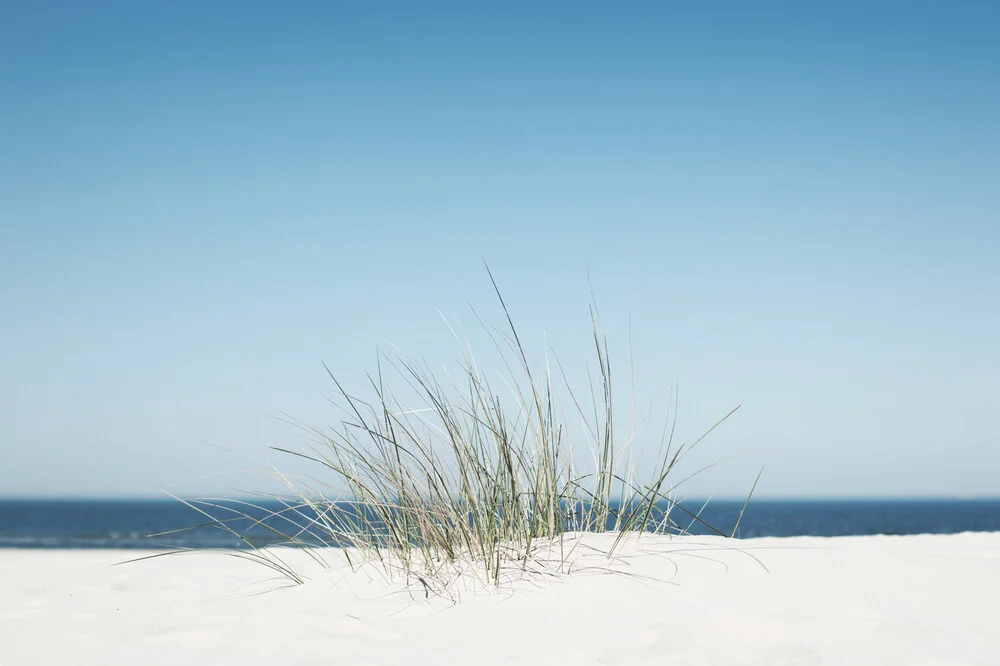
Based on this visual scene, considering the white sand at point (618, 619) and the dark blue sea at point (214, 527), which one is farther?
the dark blue sea at point (214, 527)

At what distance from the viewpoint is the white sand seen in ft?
4.96

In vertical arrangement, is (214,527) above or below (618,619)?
above

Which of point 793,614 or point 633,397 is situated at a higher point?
point 633,397

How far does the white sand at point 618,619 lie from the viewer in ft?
4.96

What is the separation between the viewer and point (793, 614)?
1660 millimetres

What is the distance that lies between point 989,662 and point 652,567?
2.60 ft

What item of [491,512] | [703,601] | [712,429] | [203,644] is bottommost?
[203,644]

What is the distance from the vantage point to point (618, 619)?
1673 mm

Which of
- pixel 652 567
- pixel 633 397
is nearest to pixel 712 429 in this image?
pixel 633 397

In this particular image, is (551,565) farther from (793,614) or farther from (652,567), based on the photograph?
(793,614)

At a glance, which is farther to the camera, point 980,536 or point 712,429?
point 980,536

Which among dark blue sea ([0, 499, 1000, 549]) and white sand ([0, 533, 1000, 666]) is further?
dark blue sea ([0, 499, 1000, 549])

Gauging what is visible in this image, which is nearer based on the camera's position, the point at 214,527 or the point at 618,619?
the point at 618,619

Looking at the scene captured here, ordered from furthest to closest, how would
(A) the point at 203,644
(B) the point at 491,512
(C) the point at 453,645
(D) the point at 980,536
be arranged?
(D) the point at 980,536, (B) the point at 491,512, (A) the point at 203,644, (C) the point at 453,645
